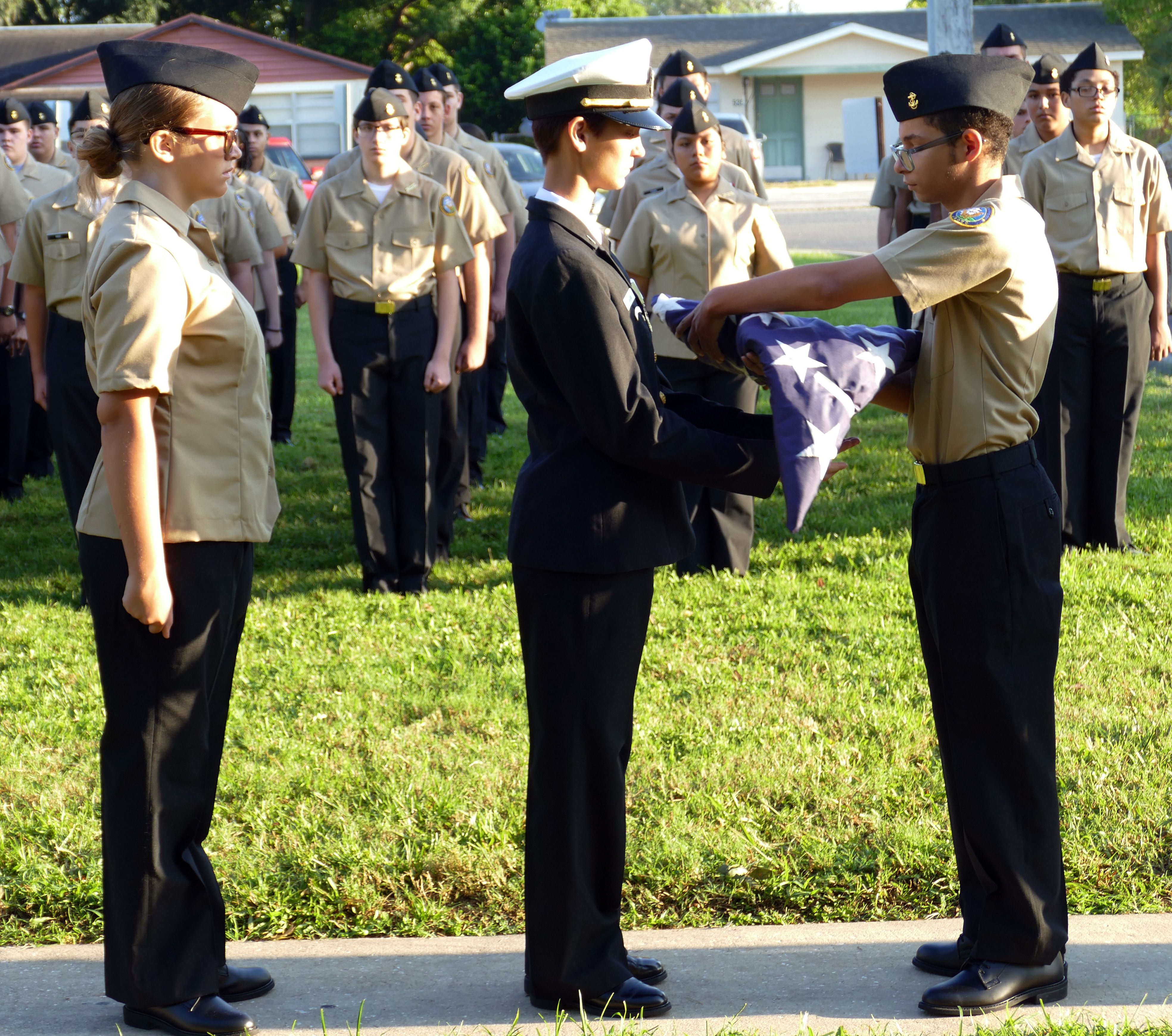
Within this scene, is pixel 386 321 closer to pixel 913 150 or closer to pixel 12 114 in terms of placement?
pixel 913 150

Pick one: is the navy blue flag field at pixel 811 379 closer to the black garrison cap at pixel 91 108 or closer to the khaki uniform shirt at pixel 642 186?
the khaki uniform shirt at pixel 642 186

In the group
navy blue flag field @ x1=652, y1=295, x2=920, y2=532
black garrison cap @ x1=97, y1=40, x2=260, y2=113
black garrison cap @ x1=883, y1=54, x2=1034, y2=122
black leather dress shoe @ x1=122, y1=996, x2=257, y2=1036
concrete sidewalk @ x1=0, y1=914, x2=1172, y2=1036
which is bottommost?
concrete sidewalk @ x1=0, y1=914, x2=1172, y2=1036

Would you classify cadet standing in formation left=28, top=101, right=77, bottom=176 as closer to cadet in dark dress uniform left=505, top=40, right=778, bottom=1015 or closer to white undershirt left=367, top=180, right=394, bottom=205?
white undershirt left=367, top=180, right=394, bottom=205

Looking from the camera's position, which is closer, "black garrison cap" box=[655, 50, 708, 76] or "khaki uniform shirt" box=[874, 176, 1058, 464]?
"khaki uniform shirt" box=[874, 176, 1058, 464]

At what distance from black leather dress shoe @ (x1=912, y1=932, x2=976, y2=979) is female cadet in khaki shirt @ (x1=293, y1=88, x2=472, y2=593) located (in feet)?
13.9

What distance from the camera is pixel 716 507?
23.5 feet

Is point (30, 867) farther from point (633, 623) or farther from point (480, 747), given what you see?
point (633, 623)

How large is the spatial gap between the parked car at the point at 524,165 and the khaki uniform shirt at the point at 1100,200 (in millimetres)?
17732

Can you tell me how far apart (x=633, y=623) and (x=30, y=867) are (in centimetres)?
219

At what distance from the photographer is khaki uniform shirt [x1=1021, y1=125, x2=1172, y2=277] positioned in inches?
283

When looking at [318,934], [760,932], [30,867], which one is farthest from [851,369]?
[30,867]

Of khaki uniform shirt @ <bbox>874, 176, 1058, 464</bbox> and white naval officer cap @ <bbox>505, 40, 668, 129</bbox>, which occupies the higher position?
white naval officer cap @ <bbox>505, 40, 668, 129</bbox>

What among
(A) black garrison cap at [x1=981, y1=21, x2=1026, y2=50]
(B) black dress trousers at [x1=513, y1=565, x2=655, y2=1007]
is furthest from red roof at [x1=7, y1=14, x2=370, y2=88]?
(B) black dress trousers at [x1=513, y1=565, x2=655, y2=1007]

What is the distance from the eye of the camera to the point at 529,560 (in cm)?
328
